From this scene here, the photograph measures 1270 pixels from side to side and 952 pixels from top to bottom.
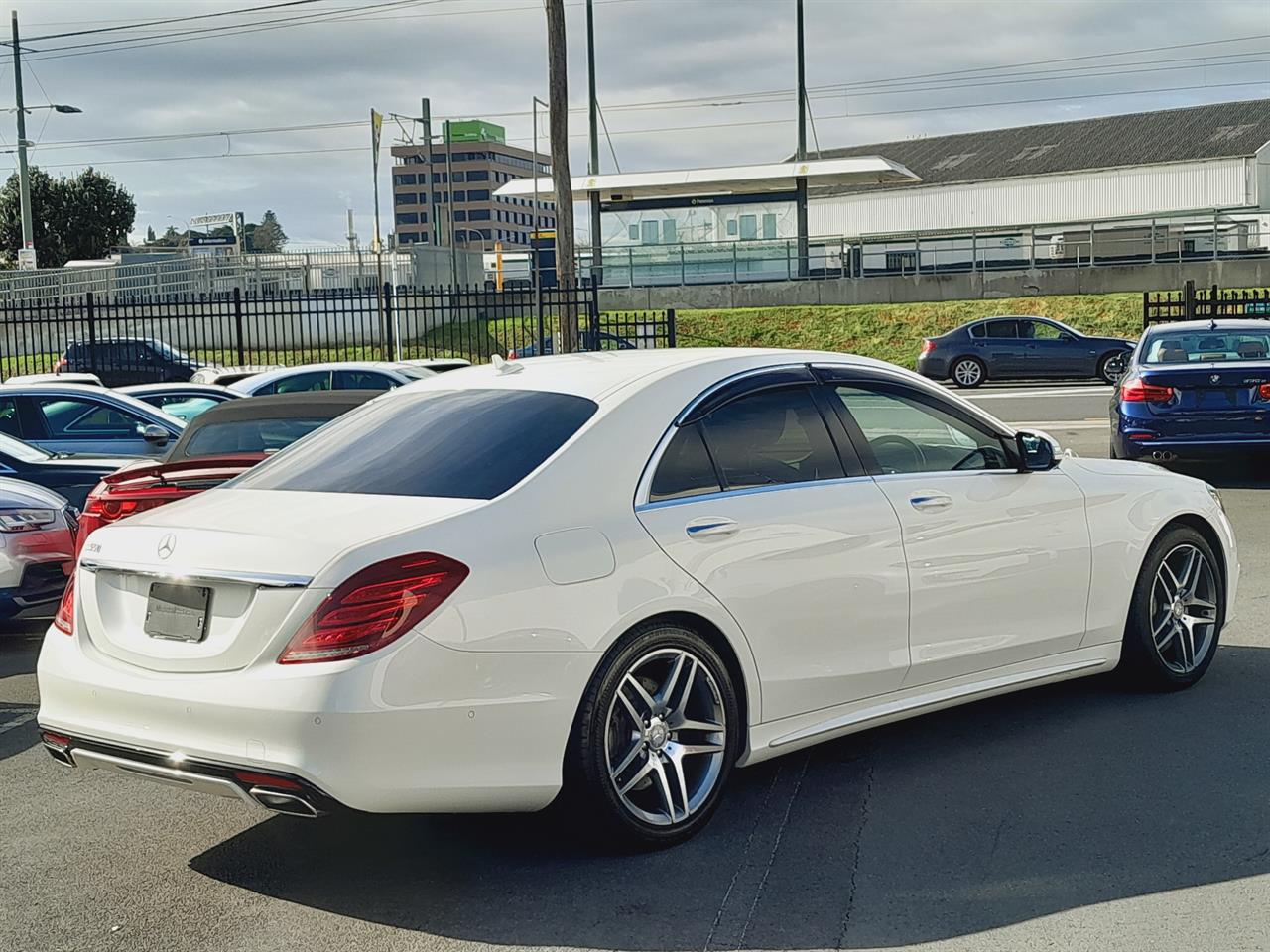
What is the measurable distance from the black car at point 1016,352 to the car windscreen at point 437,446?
26.0 m

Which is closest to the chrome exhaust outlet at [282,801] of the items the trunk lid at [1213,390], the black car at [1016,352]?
the trunk lid at [1213,390]

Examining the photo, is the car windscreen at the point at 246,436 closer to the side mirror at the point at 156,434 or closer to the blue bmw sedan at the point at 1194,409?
the side mirror at the point at 156,434

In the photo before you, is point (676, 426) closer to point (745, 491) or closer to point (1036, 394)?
point (745, 491)

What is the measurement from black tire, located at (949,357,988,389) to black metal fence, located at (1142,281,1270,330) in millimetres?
3276

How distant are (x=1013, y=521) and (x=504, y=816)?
2.21 metres

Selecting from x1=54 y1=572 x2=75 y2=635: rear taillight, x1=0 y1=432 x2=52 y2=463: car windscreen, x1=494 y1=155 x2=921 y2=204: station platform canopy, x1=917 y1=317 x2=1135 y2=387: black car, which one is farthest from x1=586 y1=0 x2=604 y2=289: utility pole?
x1=54 y1=572 x2=75 y2=635: rear taillight

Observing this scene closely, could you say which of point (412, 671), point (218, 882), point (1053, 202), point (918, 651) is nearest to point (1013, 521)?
point (918, 651)

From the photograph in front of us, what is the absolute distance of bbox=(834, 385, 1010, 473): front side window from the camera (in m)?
5.48

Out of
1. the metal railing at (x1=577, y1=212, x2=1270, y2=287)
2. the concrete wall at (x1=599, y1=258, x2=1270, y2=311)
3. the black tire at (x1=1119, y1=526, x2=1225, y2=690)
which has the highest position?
the metal railing at (x1=577, y1=212, x2=1270, y2=287)

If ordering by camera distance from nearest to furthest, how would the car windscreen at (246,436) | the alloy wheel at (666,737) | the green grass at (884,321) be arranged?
the alloy wheel at (666,737) < the car windscreen at (246,436) < the green grass at (884,321)

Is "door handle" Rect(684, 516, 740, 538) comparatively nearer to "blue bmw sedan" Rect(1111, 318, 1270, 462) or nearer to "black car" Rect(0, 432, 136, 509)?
"black car" Rect(0, 432, 136, 509)

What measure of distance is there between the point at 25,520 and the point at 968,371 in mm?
24471

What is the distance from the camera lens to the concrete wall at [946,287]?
36.4 m

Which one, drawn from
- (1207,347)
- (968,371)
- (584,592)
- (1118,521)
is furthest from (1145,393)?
(968,371)
